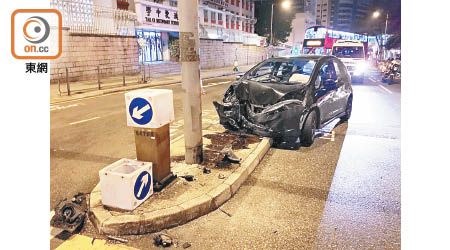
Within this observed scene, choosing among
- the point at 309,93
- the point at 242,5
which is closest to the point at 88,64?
the point at 309,93

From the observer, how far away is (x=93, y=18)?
18.3m

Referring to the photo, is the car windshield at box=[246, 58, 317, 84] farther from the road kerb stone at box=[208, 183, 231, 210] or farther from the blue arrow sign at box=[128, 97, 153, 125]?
the blue arrow sign at box=[128, 97, 153, 125]

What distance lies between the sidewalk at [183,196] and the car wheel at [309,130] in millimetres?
1041

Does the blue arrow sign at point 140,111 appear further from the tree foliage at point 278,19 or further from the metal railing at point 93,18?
the tree foliage at point 278,19

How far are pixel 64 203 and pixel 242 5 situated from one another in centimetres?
5141

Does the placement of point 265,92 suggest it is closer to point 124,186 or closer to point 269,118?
point 269,118

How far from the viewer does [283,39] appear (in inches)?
2061

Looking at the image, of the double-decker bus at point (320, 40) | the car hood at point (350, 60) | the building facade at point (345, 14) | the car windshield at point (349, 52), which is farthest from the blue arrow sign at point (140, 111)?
the building facade at point (345, 14)

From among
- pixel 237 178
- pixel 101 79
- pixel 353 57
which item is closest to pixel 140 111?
pixel 237 178

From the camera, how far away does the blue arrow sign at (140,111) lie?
11.3ft

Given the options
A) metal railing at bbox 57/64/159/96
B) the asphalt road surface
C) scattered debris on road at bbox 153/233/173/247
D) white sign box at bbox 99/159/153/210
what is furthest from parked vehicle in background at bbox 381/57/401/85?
scattered debris on road at bbox 153/233/173/247

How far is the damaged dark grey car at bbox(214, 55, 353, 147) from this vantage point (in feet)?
18.1

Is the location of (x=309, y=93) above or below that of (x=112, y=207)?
above

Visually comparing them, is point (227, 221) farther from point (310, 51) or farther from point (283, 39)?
point (283, 39)
